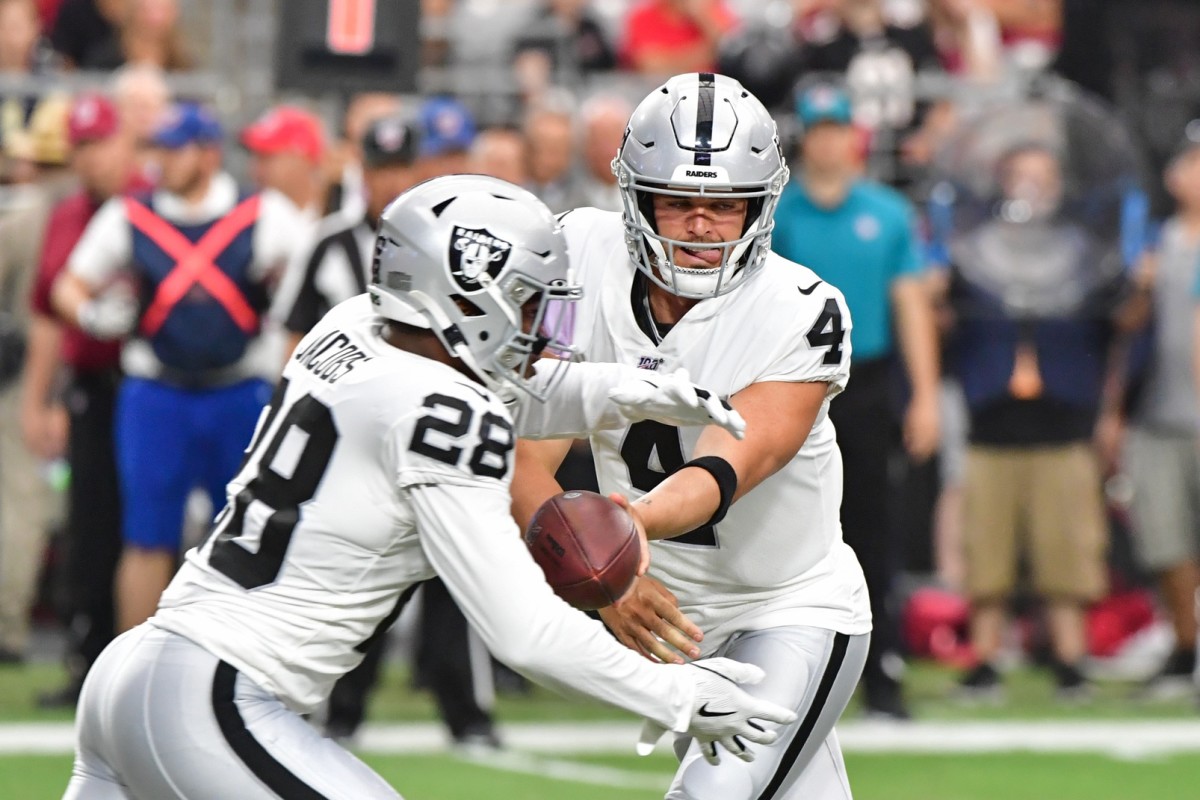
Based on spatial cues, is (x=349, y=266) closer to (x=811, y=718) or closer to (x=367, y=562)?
(x=811, y=718)

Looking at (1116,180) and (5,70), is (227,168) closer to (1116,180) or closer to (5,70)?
(5,70)

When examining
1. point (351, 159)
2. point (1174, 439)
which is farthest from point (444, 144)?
point (1174, 439)

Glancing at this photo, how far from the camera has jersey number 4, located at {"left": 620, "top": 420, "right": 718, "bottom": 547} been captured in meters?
3.87

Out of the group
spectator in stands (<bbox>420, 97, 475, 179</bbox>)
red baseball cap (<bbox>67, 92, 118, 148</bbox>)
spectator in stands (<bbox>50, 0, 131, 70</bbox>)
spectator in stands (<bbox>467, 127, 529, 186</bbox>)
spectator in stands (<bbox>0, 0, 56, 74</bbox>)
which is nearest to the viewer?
spectator in stands (<bbox>420, 97, 475, 179</bbox>)

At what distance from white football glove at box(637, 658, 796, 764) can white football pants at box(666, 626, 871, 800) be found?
27 cm

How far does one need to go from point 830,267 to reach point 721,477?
12.0 feet

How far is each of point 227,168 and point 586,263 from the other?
516cm

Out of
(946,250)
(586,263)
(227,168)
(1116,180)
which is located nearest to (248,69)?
(227,168)

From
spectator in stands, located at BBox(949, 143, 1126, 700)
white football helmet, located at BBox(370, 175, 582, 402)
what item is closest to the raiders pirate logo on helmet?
white football helmet, located at BBox(370, 175, 582, 402)

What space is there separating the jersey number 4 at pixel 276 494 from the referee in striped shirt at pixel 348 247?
3.50 metres

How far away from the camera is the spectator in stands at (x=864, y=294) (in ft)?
23.4

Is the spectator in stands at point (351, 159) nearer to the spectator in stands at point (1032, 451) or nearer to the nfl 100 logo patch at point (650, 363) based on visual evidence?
the spectator in stands at point (1032, 451)

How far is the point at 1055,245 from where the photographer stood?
8336 millimetres

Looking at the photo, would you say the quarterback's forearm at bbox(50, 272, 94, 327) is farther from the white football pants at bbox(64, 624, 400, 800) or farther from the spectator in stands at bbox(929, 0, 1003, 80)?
the spectator in stands at bbox(929, 0, 1003, 80)
